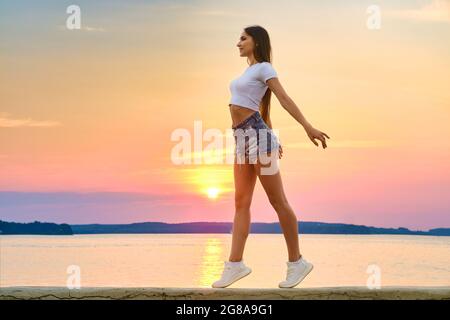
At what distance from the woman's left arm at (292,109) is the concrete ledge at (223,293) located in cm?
108

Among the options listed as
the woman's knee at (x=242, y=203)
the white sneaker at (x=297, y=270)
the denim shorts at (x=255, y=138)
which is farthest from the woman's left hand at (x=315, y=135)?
the white sneaker at (x=297, y=270)

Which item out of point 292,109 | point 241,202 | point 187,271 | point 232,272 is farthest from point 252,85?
point 187,271

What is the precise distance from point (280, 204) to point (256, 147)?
0.45 metres

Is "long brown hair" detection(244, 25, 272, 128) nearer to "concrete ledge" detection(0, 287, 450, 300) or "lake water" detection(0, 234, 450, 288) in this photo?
"concrete ledge" detection(0, 287, 450, 300)

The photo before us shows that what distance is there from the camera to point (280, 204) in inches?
233

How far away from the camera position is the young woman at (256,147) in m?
5.88

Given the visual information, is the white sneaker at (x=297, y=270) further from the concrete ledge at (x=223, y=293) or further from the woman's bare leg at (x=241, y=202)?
the woman's bare leg at (x=241, y=202)

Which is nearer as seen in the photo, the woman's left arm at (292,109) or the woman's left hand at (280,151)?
the woman's left arm at (292,109)

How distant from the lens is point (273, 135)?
19.4 feet

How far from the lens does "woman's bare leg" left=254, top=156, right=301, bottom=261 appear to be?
5.88 metres

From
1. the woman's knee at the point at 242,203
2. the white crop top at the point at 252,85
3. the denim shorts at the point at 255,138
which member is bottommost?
the woman's knee at the point at 242,203
